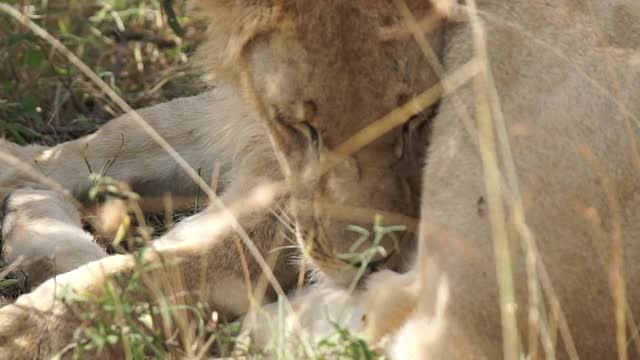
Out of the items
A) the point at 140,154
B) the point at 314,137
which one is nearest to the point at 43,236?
the point at 140,154

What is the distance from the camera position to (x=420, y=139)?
2.97m

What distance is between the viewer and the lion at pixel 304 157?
2971 mm

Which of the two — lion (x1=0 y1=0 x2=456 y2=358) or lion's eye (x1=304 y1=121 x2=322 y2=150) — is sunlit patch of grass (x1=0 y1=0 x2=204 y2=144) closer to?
lion (x1=0 y1=0 x2=456 y2=358)

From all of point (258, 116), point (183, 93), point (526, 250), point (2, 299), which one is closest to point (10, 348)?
point (2, 299)

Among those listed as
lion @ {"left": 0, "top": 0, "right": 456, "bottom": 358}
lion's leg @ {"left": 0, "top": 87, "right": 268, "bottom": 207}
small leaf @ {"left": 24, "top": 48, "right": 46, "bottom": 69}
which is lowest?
lion's leg @ {"left": 0, "top": 87, "right": 268, "bottom": 207}

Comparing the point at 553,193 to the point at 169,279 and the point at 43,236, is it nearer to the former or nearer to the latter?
the point at 169,279

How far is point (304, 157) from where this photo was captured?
10.4 ft

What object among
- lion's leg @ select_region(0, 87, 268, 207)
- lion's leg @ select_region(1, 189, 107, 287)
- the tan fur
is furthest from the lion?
lion's leg @ select_region(0, 87, 268, 207)

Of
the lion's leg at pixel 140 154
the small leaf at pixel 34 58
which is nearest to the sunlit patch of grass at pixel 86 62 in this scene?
the small leaf at pixel 34 58

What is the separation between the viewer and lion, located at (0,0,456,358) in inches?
117

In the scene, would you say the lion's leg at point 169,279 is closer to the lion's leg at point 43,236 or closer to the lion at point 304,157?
the lion at point 304,157

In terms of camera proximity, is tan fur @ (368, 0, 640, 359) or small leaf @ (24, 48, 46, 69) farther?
small leaf @ (24, 48, 46, 69)

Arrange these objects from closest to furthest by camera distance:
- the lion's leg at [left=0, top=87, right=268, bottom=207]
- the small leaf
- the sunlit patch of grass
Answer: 1. the lion's leg at [left=0, top=87, right=268, bottom=207]
2. the small leaf
3. the sunlit patch of grass

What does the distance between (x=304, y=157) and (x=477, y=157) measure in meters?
0.54
